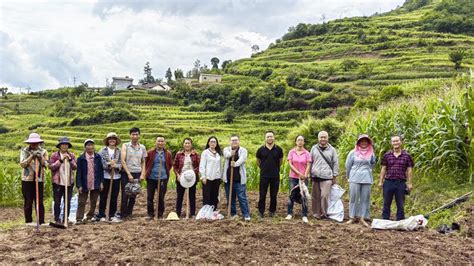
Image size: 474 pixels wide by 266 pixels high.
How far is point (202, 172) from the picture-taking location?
741 centimetres

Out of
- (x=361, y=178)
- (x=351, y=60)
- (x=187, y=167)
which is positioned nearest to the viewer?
(x=361, y=178)

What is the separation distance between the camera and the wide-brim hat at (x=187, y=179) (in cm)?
745

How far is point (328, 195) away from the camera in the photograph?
24.9 feet

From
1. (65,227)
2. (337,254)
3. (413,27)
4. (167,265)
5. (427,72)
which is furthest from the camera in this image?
(413,27)

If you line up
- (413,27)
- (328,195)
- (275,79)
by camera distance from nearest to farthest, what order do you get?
1. (328,195)
2. (275,79)
3. (413,27)

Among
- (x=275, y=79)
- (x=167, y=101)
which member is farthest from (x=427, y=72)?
(x=167, y=101)

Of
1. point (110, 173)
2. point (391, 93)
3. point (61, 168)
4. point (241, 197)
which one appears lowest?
point (241, 197)

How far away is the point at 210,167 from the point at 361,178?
2472 mm

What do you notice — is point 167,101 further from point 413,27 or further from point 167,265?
point 167,265

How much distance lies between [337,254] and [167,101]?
2147 inches

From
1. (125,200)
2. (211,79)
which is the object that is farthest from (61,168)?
(211,79)

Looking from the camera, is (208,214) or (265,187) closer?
(208,214)

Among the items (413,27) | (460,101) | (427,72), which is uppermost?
(413,27)

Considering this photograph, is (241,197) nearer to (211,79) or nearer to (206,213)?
(206,213)
